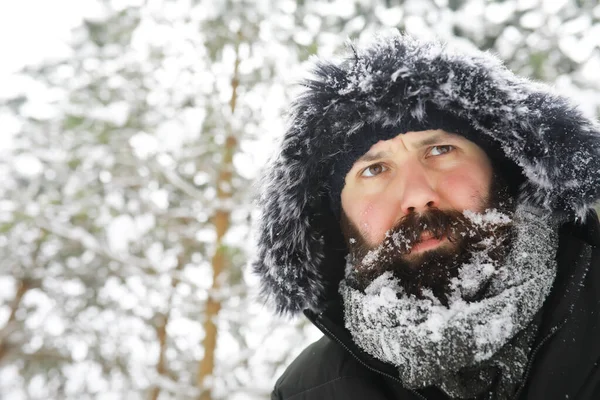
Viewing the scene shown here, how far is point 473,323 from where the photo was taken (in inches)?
60.5

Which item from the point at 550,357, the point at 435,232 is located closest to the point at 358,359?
the point at 435,232

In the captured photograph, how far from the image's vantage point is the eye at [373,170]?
7.00 ft

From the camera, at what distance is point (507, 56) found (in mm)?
4105

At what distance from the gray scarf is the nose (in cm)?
31

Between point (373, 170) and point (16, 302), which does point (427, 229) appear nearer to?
point (373, 170)

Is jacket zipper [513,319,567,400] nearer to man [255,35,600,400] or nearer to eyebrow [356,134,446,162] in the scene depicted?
man [255,35,600,400]

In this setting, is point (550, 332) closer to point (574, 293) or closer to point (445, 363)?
point (574, 293)

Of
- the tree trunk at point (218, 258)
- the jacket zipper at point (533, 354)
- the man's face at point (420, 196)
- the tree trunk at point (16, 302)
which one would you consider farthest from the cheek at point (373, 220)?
the tree trunk at point (16, 302)

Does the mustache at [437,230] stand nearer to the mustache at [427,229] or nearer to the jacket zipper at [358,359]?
the mustache at [427,229]

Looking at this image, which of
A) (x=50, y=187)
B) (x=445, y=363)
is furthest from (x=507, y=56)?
(x=50, y=187)

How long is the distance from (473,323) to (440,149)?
0.89 meters

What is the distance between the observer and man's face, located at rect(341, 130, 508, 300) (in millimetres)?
1782

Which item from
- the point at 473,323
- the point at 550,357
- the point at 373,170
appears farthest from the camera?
the point at 373,170

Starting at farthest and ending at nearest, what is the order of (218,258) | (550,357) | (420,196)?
(218,258)
(420,196)
(550,357)
